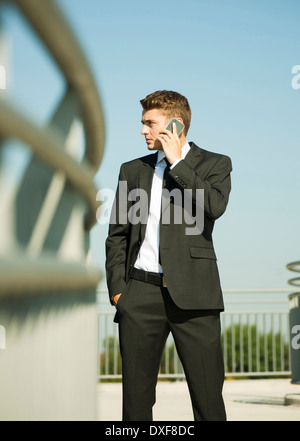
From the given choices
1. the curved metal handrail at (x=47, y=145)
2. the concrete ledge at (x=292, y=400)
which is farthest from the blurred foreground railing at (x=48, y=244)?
the concrete ledge at (x=292, y=400)

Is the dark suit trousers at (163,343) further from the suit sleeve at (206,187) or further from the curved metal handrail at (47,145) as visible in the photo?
the curved metal handrail at (47,145)

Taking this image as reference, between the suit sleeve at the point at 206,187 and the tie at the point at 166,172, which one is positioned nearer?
the suit sleeve at the point at 206,187

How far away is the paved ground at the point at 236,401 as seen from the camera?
20.7ft

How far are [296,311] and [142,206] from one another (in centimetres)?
518

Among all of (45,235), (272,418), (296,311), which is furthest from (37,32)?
(296,311)

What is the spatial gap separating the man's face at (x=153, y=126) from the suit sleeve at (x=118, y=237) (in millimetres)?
257

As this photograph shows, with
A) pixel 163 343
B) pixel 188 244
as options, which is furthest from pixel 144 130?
pixel 163 343

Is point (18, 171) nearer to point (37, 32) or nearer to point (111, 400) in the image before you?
point (37, 32)

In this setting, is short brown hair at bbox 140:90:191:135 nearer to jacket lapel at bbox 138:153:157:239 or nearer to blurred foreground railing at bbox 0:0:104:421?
jacket lapel at bbox 138:153:157:239

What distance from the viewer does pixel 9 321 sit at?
55.9 inches

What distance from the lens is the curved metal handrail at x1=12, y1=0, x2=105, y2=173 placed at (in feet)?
4.67

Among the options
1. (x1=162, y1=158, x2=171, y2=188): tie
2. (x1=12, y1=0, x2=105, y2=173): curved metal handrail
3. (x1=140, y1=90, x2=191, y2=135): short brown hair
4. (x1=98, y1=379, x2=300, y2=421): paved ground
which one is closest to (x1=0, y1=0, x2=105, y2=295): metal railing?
(x1=12, y1=0, x2=105, y2=173): curved metal handrail

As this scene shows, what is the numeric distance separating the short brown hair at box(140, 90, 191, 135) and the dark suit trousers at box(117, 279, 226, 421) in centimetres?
82

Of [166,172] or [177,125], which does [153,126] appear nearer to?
[177,125]
